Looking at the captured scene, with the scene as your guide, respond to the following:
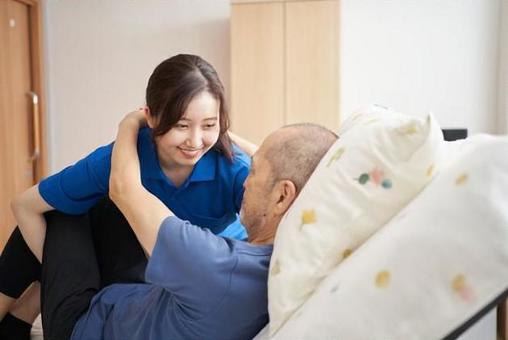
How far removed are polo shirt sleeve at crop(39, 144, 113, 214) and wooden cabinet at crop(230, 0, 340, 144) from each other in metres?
2.13

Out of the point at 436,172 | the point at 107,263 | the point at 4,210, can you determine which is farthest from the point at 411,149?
the point at 4,210

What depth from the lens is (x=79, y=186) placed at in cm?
156

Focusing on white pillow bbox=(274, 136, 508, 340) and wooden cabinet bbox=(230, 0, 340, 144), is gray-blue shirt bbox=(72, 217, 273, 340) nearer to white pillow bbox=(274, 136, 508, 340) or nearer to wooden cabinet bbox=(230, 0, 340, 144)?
white pillow bbox=(274, 136, 508, 340)

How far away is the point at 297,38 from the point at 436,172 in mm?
2792

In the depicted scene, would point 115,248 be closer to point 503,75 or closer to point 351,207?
point 351,207

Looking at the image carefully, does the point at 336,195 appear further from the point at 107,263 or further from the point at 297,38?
the point at 297,38

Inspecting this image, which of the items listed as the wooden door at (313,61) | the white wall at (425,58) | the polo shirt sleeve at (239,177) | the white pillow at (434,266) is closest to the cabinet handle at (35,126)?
the wooden door at (313,61)

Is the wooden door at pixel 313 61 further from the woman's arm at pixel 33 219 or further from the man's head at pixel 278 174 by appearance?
the man's head at pixel 278 174

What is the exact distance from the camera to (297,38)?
140 inches

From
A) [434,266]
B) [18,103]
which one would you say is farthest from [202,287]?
[18,103]

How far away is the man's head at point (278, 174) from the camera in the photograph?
3.66 ft

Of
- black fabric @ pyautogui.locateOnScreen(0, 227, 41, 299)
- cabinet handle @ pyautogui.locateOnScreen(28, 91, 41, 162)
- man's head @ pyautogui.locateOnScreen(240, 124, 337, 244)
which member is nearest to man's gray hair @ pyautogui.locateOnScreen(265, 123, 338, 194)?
man's head @ pyautogui.locateOnScreen(240, 124, 337, 244)

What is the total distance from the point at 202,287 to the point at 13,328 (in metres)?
1.00

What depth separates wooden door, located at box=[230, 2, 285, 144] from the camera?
11.7 ft
